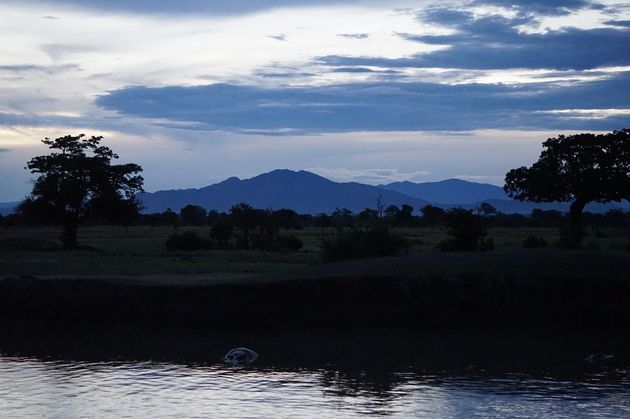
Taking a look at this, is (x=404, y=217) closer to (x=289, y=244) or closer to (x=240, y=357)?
(x=289, y=244)

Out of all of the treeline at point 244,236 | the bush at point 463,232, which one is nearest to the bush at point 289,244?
the treeline at point 244,236

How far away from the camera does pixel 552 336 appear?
2194cm

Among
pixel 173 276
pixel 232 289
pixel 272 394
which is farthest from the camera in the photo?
pixel 173 276

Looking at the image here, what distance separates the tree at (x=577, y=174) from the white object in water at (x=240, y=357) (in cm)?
2931

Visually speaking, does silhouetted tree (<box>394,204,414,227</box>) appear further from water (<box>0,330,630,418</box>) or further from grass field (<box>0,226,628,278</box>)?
water (<box>0,330,630,418</box>)

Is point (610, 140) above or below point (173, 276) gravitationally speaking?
above

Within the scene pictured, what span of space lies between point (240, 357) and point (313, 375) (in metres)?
2.03

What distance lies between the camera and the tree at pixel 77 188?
2170 inches

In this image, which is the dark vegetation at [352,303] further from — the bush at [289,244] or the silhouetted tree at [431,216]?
the silhouetted tree at [431,216]

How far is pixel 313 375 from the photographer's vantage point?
1688 centimetres

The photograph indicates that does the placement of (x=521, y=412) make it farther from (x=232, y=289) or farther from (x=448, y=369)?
(x=232, y=289)

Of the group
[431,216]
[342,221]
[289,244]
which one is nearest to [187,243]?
[289,244]

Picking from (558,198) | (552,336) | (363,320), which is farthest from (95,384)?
(558,198)

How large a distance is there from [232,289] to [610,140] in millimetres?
29363
